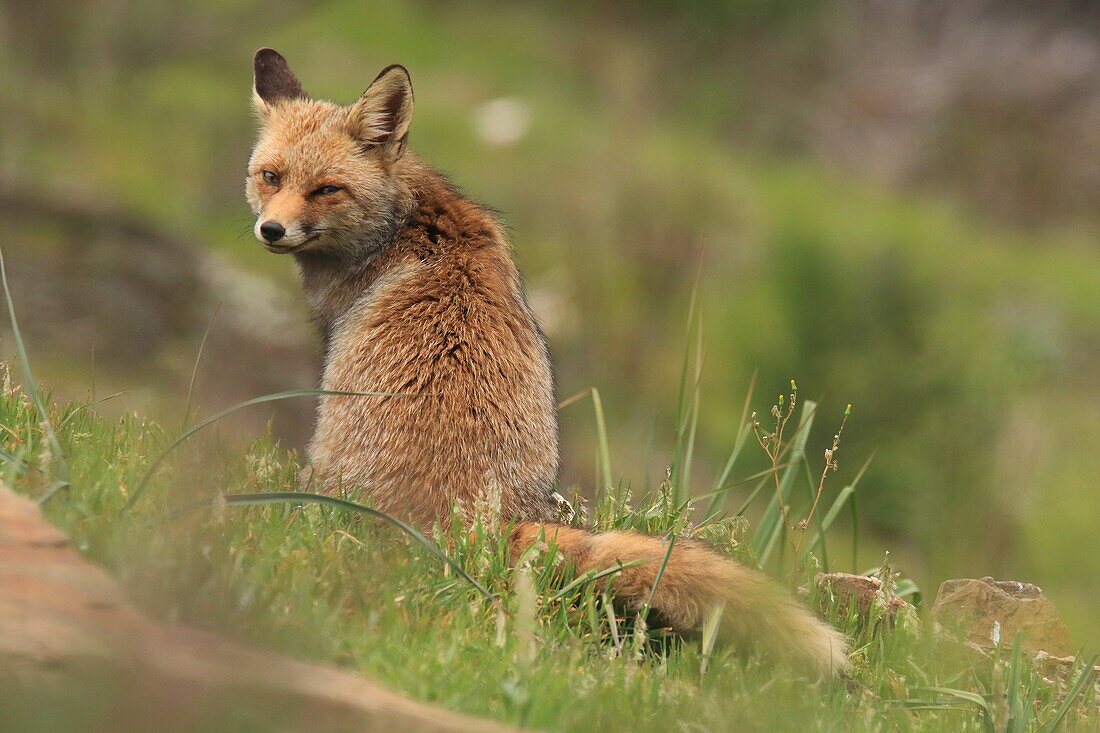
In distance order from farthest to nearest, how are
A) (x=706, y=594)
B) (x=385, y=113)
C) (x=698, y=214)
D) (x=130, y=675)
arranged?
(x=698, y=214), (x=385, y=113), (x=706, y=594), (x=130, y=675)

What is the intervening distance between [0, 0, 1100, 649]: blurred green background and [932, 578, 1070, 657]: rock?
8.79 ft

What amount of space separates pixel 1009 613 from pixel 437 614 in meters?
3.00

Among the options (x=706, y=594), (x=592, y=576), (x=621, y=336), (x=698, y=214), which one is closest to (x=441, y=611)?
(x=592, y=576)

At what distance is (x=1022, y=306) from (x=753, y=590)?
1405cm

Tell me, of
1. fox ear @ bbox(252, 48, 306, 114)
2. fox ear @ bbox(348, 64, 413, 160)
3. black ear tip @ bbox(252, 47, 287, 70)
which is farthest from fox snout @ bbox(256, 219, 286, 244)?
black ear tip @ bbox(252, 47, 287, 70)

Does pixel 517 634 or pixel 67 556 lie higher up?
pixel 67 556

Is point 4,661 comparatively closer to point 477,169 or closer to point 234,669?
point 234,669

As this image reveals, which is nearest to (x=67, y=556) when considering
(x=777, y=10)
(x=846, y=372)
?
(x=846, y=372)

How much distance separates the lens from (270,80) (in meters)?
6.98

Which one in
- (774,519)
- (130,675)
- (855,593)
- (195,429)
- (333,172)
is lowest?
(855,593)

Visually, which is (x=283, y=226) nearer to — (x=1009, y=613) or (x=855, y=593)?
(x=855, y=593)

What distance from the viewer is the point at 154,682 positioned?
3012 millimetres

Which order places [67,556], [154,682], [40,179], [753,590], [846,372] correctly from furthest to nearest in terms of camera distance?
[40,179], [846,372], [753,590], [67,556], [154,682]

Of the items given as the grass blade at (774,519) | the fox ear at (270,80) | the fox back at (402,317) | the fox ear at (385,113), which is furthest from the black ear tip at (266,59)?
the grass blade at (774,519)
